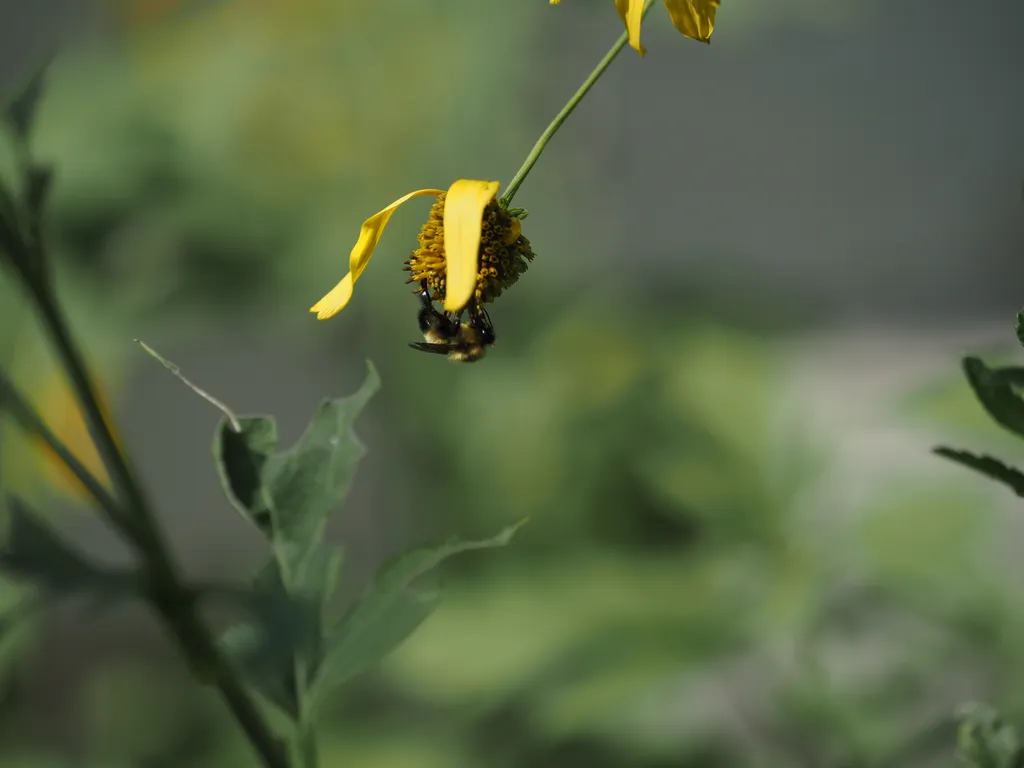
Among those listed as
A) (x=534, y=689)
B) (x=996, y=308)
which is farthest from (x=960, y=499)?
(x=996, y=308)

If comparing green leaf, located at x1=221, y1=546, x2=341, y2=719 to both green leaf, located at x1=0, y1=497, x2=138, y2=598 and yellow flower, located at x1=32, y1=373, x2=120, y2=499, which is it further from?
yellow flower, located at x1=32, y1=373, x2=120, y2=499

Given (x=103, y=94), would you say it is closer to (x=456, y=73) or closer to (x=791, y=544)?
(x=456, y=73)

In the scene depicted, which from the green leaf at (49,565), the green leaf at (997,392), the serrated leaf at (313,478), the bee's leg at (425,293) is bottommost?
the green leaf at (49,565)

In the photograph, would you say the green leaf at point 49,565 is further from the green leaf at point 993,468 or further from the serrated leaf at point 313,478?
the green leaf at point 993,468

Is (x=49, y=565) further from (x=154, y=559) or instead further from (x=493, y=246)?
(x=493, y=246)

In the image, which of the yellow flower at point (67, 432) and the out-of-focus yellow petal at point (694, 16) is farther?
the yellow flower at point (67, 432)

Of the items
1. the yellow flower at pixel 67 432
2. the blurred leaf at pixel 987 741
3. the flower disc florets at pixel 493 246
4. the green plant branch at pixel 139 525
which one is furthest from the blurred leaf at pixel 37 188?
the yellow flower at pixel 67 432
